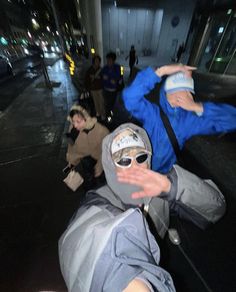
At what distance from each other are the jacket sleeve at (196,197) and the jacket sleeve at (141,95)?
0.92m

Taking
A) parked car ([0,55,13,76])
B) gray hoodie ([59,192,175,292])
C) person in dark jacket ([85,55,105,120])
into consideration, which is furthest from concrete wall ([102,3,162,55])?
gray hoodie ([59,192,175,292])

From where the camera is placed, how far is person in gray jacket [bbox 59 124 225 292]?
75 centimetres

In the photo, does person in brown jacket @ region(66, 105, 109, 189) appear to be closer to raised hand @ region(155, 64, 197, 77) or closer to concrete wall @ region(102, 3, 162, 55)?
raised hand @ region(155, 64, 197, 77)

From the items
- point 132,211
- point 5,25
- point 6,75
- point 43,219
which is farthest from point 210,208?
point 5,25

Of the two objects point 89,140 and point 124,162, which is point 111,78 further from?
point 124,162

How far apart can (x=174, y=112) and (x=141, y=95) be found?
0.41m

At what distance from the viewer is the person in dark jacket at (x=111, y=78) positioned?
15.5ft

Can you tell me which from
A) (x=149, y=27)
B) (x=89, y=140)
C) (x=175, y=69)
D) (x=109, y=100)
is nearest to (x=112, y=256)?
(x=175, y=69)

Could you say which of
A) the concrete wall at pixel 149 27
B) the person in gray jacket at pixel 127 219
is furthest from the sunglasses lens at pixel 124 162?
the concrete wall at pixel 149 27

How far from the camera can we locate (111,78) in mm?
4922

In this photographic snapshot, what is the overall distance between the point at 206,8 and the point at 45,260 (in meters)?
11.5

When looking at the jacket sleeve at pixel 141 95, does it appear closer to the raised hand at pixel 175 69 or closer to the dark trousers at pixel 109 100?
the raised hand at pixel 175 69

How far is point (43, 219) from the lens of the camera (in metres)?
2.69

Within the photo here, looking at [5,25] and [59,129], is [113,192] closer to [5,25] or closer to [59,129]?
[59,129]
